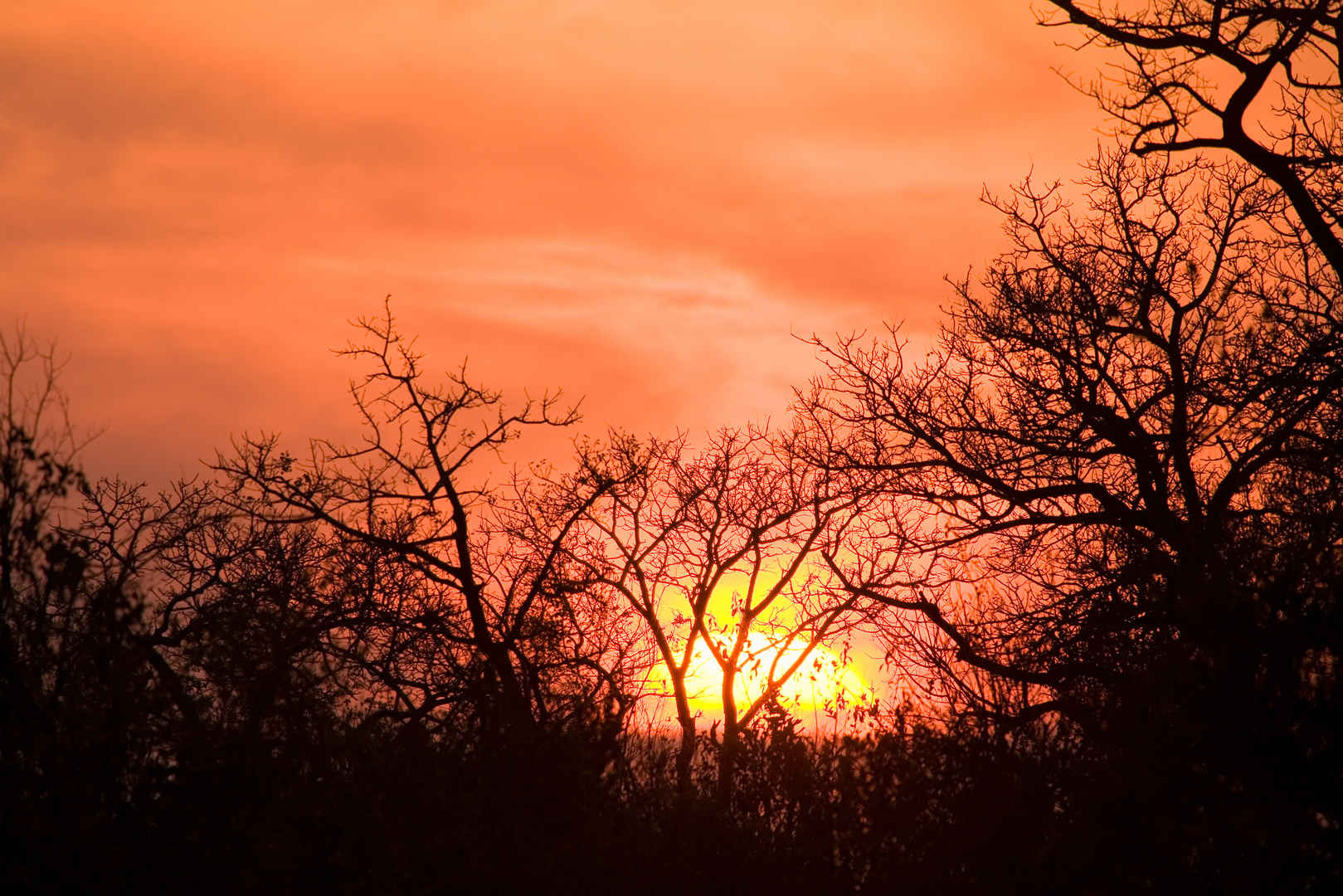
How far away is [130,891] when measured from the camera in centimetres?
932

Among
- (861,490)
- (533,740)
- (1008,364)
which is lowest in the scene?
(533,740)

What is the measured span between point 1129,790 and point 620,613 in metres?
14.1

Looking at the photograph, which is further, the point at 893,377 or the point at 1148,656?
the point at 893,377

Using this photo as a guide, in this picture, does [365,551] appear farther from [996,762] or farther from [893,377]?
[996,762]

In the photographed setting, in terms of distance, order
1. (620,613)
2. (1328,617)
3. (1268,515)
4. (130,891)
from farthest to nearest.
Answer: (620,613)
(1268,515)
(130,891)
(1328,617)

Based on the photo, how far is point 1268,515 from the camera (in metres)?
12.5

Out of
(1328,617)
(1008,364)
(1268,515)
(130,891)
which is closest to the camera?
(1328,617)

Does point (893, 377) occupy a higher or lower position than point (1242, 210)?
lower

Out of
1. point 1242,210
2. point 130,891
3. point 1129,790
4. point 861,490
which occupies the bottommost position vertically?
point 130,891

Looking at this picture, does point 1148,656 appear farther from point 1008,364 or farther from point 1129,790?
point 1008,364

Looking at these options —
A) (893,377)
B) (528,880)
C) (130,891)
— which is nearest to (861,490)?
(893,377)

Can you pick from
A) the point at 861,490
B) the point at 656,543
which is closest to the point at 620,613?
the point at 656,543

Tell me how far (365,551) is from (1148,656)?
12095mm

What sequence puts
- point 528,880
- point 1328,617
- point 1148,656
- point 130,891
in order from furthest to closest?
point 1148,656 → point 528,880 → point 130,891 → point 1328,617
